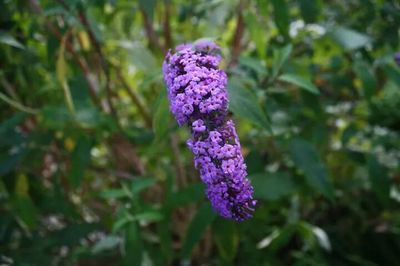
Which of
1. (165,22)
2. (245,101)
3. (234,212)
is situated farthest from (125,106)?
(234,212)

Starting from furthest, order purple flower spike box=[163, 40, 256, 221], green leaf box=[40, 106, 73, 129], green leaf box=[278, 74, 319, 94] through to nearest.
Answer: green leaf box=[40, 106, 73, 129], green leaf box=[278, 74, 319, 94], purple flower spike box=[163, 40, 256, 221]

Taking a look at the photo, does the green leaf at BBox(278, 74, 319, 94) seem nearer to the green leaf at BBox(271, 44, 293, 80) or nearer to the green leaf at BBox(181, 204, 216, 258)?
the green leaf at BBox(271, 44, 293, 80)

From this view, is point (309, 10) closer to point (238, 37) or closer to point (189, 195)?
point (238, 37)

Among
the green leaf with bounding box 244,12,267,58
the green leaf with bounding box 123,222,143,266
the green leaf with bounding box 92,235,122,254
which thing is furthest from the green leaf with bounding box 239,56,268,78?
the green leaf with bounding box 92,235,122,254

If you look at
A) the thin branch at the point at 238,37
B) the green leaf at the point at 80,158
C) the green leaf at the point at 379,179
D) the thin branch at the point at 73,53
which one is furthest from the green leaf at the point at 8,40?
the green leaf at the point at 379,179

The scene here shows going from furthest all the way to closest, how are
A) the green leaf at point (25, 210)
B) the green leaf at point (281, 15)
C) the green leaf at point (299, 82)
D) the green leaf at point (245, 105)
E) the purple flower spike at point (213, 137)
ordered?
1. the green leaf at point (25, 210)
2. the green leaf at point (281, 15)
3. the green leaf at point (299, 82)
4. the green leaf at point (245, 105)
5. the purple flower spike at point (213, 137)

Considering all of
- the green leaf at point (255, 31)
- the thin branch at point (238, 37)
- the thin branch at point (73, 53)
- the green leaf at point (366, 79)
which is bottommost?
the green leaf at point (366, 79)

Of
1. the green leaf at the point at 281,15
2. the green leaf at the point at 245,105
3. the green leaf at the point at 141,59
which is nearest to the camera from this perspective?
the green leaf at the point at 245,105

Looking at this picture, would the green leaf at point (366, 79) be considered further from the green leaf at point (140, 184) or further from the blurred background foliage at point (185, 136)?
the green leaf at point (140, 184)
